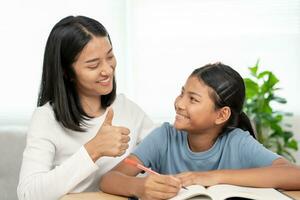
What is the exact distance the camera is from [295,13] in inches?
150

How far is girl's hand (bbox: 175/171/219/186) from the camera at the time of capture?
1302 mm

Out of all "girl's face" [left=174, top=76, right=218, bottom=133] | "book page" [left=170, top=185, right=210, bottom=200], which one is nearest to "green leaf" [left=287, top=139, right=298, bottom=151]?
"girl's face" [left=174, top=76, right=218, bottom=133]

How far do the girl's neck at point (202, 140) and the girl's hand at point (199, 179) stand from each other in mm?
272

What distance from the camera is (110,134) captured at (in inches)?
53.4

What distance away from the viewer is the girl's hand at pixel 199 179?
4.27ft

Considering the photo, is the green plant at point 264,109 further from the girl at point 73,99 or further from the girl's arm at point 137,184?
the girl's arm at point 137,184

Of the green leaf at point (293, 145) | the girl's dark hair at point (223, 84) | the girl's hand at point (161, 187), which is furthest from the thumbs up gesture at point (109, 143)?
the green leaf at point (293, 145)

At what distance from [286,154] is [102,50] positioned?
2.50 meters

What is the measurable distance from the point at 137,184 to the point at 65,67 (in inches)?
22.7

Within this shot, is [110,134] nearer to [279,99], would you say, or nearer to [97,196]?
[97,196]

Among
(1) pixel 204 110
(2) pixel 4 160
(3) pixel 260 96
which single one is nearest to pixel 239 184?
(1) pixel 204 110

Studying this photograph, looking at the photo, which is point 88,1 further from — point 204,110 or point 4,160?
point 204,110

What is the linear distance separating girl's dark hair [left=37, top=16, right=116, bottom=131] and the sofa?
0.82 metres

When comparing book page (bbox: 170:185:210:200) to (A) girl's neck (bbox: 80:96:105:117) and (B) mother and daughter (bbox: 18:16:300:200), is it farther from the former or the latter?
(A) girl's neck (bbox: 80:96:105:117)
